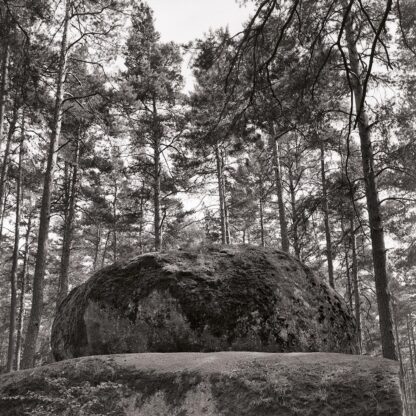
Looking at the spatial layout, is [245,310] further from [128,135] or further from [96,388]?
[128,135]

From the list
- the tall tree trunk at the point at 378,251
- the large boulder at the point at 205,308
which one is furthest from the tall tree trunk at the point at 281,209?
the large boulder at the point at 205,308

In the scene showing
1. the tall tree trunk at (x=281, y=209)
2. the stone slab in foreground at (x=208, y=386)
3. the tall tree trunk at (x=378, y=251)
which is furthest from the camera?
the tall tree trunk at (x=281, y=209)

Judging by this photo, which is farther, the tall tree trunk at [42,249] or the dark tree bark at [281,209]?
the dark tree bark at [281,209]

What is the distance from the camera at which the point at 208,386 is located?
3773mm

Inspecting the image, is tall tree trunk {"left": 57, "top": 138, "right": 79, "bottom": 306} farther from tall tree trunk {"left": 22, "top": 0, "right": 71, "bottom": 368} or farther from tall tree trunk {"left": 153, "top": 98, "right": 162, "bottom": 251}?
tall tree trunk {"left": 22, "top": 0, "right": 71, "bottom": 368}

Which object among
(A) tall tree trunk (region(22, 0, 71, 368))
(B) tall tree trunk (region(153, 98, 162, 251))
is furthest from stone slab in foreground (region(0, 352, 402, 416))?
(B) tall tree trunk (region(153, 98, 162, 251))

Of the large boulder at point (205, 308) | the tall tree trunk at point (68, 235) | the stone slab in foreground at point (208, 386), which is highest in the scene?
the tall tree trunk at point (68, 235)

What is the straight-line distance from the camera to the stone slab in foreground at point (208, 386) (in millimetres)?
3264

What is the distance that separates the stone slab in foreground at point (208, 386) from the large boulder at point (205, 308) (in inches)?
43.4

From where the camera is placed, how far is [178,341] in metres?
5.64

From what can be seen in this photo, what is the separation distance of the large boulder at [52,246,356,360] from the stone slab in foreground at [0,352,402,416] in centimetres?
110

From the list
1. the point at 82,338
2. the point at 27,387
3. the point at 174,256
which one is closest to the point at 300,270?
the point at 174,256

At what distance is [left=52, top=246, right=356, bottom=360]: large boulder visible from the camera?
5.70 metres

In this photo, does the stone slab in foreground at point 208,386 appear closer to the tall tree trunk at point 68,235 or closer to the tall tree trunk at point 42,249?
the tall tree trunk at point 42,249
